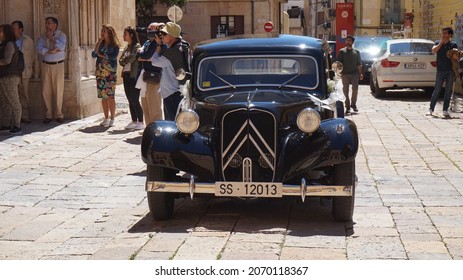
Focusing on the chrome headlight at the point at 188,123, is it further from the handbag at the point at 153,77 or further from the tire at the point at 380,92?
the tire at the point at 380,92

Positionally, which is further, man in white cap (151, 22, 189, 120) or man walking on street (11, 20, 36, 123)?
man walking on street (11, 20, 36, 123)

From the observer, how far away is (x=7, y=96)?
47.7 feet

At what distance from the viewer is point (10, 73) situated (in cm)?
1443

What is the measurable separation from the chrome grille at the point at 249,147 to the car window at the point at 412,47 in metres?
16.9

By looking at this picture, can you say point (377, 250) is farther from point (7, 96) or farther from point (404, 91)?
point (404, 91)

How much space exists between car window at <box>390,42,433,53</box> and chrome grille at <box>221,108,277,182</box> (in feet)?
55.4

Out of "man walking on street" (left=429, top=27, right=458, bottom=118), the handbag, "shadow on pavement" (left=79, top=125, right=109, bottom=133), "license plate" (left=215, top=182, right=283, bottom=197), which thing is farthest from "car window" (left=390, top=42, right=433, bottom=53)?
"license plate" (left=215, top=182, right=283, bottom=197)

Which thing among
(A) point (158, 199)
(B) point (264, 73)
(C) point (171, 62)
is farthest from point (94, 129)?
(A) point (158, 199)

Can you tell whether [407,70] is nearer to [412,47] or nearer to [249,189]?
[412,47]

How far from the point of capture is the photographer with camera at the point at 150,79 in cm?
1273

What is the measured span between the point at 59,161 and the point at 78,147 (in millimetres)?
1401

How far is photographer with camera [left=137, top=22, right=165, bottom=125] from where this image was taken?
12.7 meters

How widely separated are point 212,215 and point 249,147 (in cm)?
84

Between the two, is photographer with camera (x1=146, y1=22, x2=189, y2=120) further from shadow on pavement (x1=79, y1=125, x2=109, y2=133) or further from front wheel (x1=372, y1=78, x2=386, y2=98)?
front wheel (x1=372, y1=78, x2=386, y2=98)
